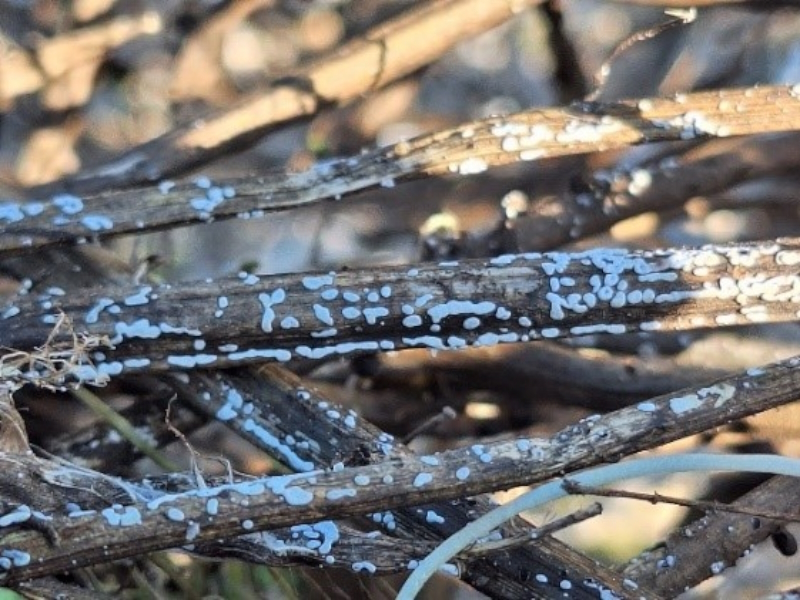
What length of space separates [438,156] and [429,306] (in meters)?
0.10

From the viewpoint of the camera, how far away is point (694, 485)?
85 cm

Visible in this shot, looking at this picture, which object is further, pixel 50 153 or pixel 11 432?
pixel 50 153

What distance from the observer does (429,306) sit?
0.52 meters

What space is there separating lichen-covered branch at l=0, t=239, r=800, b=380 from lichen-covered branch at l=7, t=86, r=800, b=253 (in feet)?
0.18

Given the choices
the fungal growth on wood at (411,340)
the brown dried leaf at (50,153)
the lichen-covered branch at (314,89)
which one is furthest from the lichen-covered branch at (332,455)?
the brown dried leaf at (50,153)

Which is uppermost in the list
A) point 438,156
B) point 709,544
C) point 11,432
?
point 438,156

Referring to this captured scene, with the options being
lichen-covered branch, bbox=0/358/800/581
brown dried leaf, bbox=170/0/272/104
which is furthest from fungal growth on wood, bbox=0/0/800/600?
brown dried leaf, bbox=170/0/272/104

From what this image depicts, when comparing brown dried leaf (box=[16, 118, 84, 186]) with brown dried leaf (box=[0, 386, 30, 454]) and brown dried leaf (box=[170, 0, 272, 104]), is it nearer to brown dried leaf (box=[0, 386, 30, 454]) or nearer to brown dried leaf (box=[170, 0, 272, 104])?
brown dried leaf (box=[170, 0, 272, 104])

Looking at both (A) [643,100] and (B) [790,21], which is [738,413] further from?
(B) [790,21]

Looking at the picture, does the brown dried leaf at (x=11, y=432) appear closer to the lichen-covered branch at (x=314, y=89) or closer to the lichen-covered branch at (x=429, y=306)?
the lichen-covered branch at (x=429, y=306)

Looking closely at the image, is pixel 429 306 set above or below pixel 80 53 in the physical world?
below

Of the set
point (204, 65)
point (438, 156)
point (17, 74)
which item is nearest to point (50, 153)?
point (17, 74)

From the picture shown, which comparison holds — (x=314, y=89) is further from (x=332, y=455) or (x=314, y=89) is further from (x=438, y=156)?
(x=332, y=455)

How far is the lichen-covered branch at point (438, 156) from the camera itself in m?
0.56
